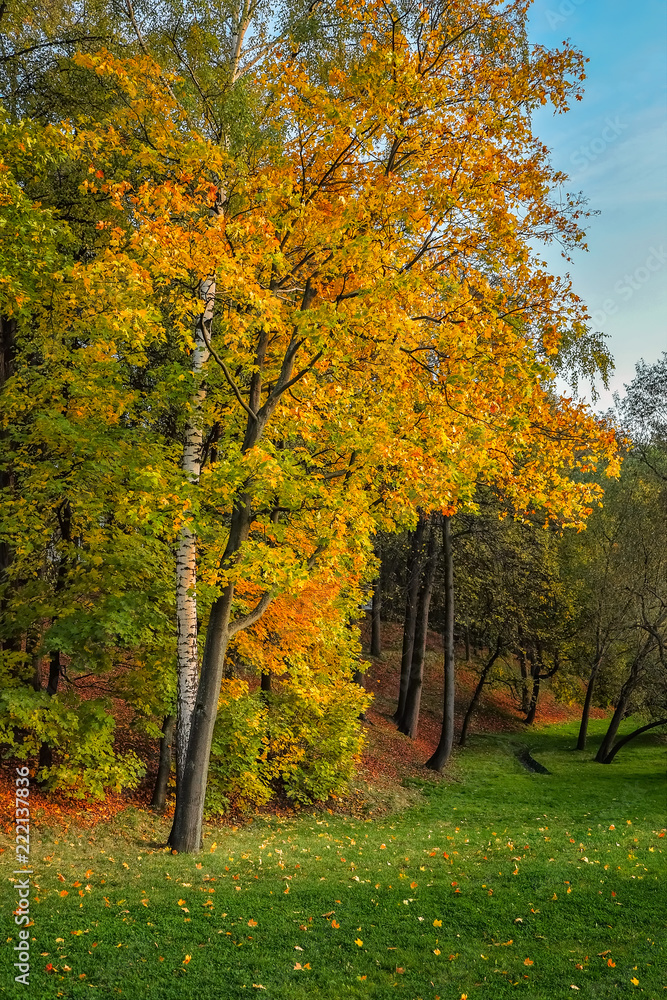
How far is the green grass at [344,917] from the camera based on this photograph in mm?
5312

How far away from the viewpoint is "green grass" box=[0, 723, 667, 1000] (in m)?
5.31

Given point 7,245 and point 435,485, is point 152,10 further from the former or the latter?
point 435,485

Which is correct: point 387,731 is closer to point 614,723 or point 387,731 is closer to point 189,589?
point 614,723

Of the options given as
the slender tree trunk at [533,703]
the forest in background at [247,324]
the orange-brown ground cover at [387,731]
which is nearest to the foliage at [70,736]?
the forest in background at [247,324]

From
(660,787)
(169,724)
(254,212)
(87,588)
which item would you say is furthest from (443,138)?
(660,787)

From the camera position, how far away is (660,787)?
63.2ft

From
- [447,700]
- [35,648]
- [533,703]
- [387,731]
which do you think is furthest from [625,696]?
[35,648]

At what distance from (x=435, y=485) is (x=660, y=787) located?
16254 millimetres

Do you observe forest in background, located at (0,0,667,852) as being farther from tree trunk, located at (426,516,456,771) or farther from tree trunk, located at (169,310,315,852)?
tree trunk, located at (426,516,456,771)

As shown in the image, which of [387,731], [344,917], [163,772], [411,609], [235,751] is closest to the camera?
[344,917]

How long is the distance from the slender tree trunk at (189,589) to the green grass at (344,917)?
173 centimetres

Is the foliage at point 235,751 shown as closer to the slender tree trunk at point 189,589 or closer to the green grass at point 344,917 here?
the green grass at point 344,917

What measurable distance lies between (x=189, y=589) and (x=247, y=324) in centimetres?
371

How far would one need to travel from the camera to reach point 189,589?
9.05 meters
